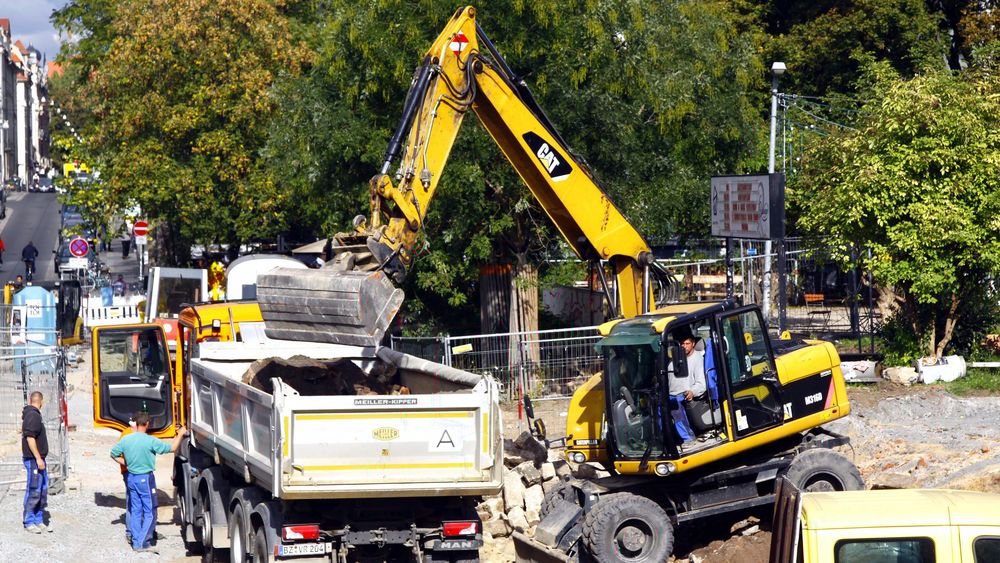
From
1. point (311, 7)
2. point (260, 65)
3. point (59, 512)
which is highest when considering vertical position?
point (311, 7)

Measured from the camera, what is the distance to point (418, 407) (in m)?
10.8

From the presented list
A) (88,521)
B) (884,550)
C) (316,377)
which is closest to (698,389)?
(316,377)

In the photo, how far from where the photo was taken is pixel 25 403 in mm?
17219

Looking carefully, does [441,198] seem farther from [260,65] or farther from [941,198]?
[260,65]

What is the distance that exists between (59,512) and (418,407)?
712cm

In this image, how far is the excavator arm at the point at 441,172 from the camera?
12.5 metres

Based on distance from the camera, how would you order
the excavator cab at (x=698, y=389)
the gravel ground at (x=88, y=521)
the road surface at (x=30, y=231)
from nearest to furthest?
the excavator cab at (x=698, y=389), the gravel ground at (x=88, y=521), the road surface at (x=30, y=231)

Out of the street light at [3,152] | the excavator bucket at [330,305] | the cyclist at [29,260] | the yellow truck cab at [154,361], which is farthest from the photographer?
the street light at [3,152]

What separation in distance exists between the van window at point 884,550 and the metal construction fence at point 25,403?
12.8 meters

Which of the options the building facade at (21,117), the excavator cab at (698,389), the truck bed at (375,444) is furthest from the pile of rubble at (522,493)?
the building facade at (21,117)

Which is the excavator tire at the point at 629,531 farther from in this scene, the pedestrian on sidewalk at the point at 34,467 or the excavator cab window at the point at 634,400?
the pedestrian on sidewalk at the point at 34,467

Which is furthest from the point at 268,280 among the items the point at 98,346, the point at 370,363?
the point at 98,346

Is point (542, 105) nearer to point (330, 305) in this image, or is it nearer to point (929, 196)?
point (929, 196)

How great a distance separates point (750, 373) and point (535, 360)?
30.4 feet
